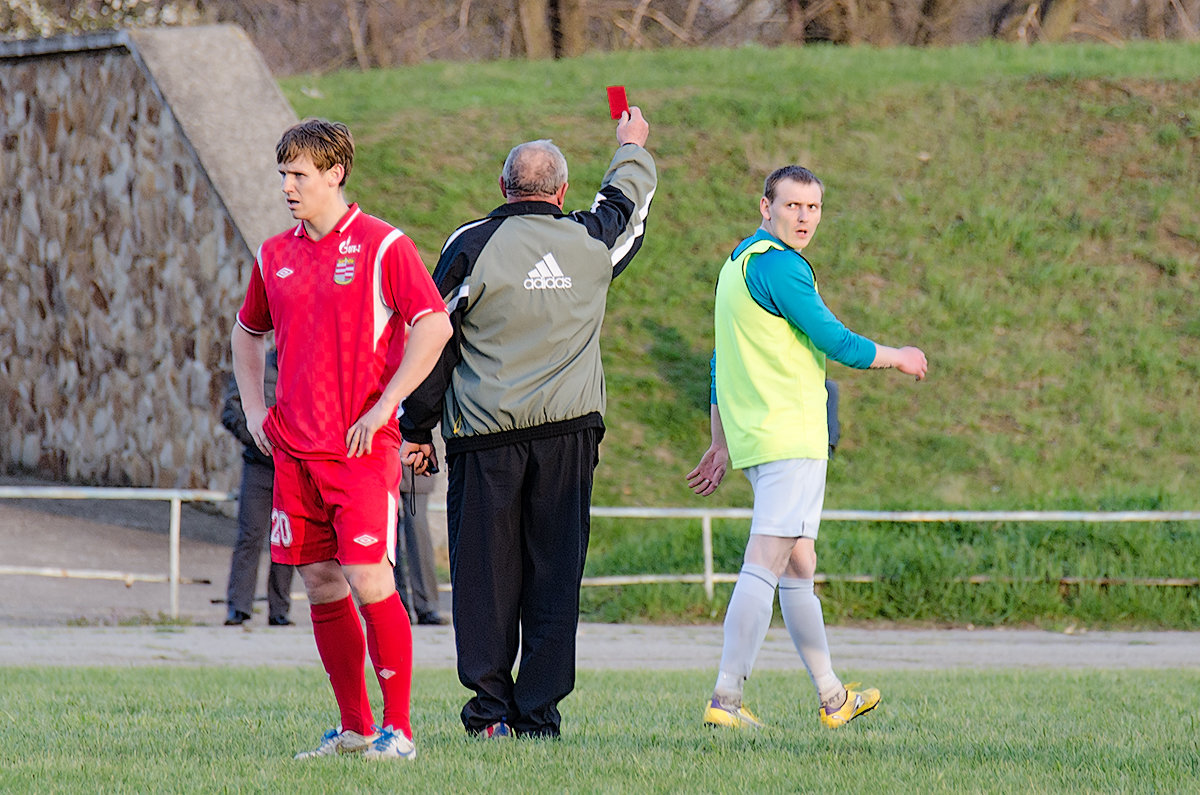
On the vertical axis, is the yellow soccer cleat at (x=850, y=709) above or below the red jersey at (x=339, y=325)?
below

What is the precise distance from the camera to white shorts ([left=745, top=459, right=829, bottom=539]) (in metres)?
5.70

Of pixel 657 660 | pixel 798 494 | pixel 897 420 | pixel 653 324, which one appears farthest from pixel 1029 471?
pixel 798 494

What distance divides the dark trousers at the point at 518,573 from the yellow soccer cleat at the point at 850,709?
1003mm

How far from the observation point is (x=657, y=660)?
9180 millimetres

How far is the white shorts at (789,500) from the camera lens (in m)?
5.70

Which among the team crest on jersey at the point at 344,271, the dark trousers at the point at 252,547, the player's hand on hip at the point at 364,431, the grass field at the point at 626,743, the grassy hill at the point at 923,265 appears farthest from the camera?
the grassy hill at the point at 923,265

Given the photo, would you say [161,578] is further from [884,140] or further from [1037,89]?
[1037,89]

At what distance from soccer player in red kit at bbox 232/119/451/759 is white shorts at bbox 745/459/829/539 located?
153cm

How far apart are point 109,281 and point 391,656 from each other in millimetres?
11596

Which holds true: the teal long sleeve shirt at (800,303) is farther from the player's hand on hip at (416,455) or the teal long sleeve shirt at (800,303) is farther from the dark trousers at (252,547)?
the dark trousers at (252,547)

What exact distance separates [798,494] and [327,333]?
1935 millimetres

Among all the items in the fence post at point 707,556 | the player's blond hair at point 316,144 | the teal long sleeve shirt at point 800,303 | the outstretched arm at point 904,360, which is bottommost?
the fence post at point 707,556

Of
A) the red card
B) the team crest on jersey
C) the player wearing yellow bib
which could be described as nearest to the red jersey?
the team crest on jersey

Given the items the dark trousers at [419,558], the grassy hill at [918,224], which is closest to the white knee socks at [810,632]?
the dark trousers at [419,558]
